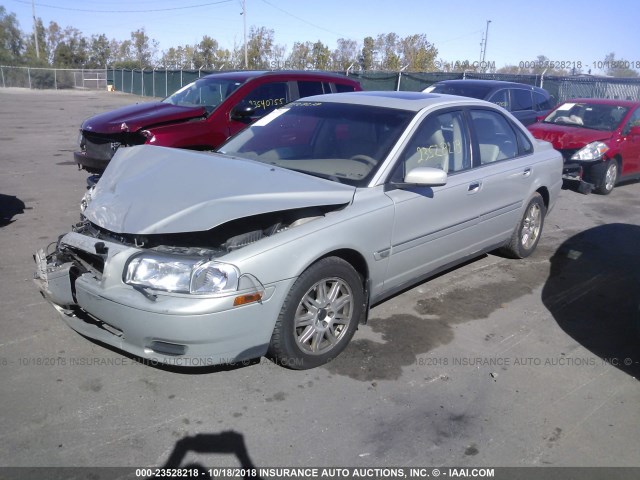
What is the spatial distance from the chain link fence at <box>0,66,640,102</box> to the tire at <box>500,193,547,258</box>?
10.7 metres

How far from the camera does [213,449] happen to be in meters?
2.91

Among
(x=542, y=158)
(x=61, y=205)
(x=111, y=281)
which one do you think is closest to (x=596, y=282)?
(x=542, y=158)

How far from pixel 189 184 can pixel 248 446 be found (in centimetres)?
170

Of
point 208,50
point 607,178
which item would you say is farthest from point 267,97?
point 208,50

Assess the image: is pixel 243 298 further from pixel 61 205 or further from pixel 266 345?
pixel 61 205

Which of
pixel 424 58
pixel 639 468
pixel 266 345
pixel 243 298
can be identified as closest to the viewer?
pixel 639 468

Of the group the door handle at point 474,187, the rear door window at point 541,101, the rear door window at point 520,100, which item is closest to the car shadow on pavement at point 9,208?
the door handle at point 474,187

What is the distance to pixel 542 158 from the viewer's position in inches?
232

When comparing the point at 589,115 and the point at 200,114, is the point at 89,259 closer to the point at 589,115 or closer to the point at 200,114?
the point at 200,114

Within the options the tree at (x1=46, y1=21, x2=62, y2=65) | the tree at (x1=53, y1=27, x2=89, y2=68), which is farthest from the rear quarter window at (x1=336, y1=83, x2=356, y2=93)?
the tree at (x1=46, y1=21, x2=62, y2=65)

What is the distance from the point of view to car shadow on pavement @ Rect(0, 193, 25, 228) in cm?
673

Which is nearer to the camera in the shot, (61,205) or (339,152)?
(339,152)

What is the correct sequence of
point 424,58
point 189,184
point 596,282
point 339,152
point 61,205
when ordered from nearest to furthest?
point 189,184 < point 339,152 < point 596,282 < point 61,205 < point 424,58

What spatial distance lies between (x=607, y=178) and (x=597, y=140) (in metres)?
0.72
